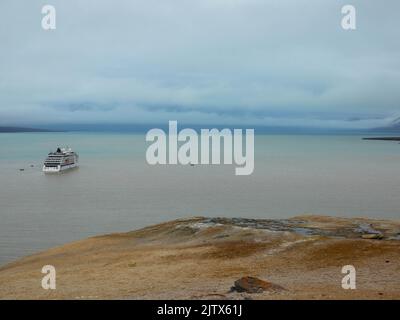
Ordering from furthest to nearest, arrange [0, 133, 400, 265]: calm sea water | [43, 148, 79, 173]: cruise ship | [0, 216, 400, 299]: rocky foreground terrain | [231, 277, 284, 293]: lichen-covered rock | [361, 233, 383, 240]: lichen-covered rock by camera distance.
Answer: [43, 148, 79, 173]: cruise ship < [0, 133, 400, 265]: calm sea water < [361, 233, 383, 240]: lichen-covered rock < [0, 216, 400, 299]: rocky foreground terrain < [231, 277, 284, 293]: lichen-covered rock

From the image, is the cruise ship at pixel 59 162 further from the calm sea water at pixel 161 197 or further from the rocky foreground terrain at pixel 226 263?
the rocky foreground terrain at pixel 226 263

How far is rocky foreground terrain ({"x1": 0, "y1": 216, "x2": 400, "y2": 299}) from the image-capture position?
20.7m

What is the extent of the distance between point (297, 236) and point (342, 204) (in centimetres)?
3776

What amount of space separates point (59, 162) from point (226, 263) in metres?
92.6

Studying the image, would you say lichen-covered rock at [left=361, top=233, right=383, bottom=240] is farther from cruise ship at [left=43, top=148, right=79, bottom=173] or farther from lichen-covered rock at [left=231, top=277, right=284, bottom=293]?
cruise ship at [left=43, top=148, right=79, bottom=173]

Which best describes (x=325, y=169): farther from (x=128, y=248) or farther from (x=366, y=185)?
(x=128, y=248)

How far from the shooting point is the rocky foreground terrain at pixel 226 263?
20.7 meters

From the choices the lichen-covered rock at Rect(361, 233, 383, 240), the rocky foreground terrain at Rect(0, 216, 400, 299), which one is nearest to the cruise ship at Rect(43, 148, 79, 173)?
the rocky foreground terrain at Rect(0, 216, 400, 299)

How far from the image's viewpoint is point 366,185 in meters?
86.3

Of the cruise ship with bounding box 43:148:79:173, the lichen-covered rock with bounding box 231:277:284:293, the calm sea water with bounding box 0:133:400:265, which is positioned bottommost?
the calm sea water with bounding box 0:133:400:265

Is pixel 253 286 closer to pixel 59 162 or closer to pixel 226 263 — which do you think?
pixel 226 263

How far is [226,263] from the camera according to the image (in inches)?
1050

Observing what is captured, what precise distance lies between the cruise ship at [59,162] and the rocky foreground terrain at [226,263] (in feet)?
251

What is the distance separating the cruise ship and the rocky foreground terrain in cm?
7665
